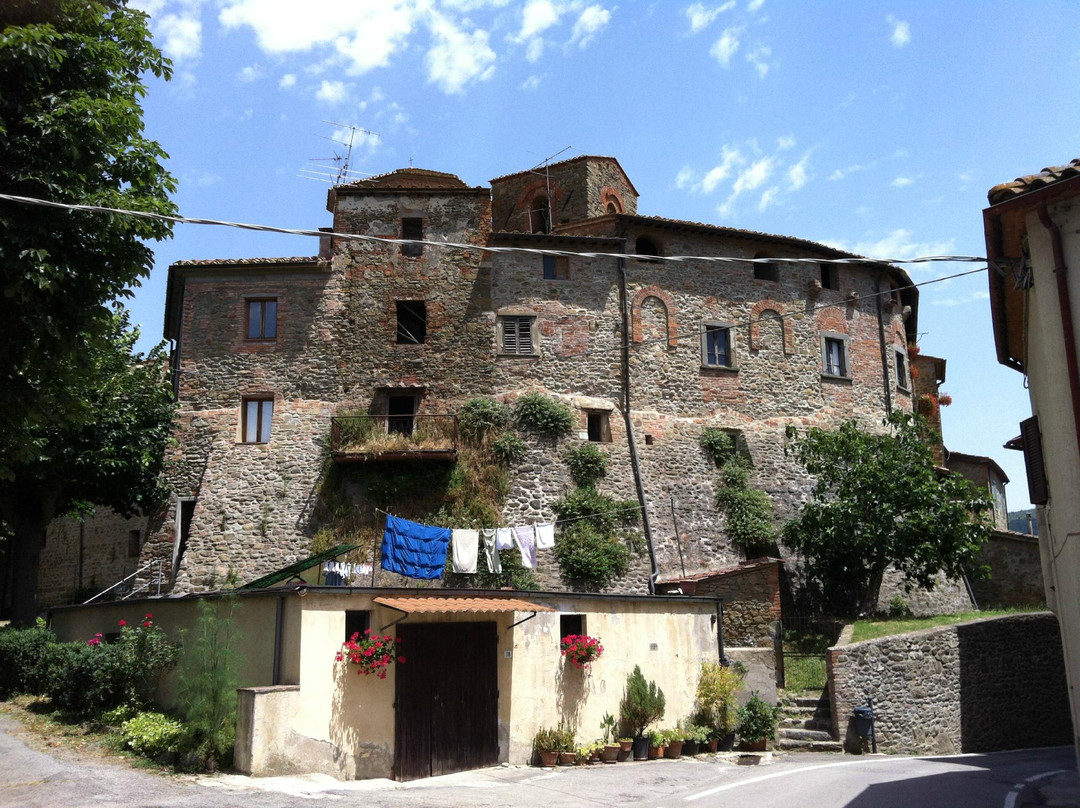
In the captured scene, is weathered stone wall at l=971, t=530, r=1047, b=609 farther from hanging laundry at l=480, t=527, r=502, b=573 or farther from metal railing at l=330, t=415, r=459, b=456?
metal railing at l=330, t=415, r=459, b=456

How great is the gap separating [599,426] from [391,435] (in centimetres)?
621

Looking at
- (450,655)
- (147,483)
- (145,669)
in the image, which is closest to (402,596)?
(450,655)

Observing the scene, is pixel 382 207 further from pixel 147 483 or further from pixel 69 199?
pixel 69 199

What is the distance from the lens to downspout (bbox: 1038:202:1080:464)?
365 inches

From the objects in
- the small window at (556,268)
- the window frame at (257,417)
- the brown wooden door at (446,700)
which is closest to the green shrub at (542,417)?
the small window at (556,268)

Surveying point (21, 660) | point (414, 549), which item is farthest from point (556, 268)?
point (21, 660)

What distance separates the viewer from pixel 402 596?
13891 mm

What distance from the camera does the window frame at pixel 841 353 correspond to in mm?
30531

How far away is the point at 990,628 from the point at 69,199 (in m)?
20.1

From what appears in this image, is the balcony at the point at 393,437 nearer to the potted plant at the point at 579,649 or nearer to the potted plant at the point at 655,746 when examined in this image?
the potted plant at the point at 579,649

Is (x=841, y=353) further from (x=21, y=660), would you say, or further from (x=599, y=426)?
(x=21, y=660)

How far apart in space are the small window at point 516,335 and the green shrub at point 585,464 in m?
3.42

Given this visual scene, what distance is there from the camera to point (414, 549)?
65.5 feet

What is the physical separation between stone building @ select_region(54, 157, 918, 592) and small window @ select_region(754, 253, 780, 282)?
9.0 inches
